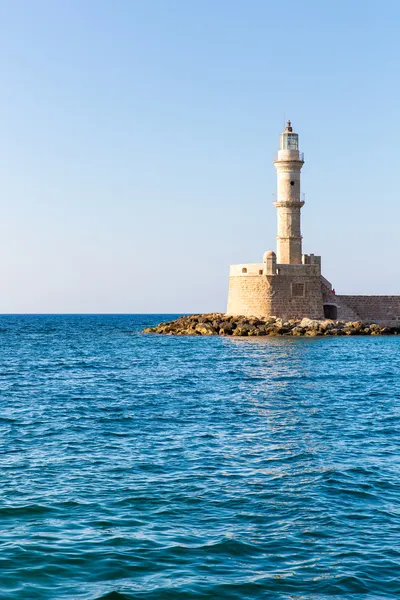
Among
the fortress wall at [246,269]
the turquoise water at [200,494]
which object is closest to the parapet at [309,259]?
the fortress wall at [246,269]

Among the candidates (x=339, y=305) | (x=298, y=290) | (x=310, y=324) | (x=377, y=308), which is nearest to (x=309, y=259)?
(x=298, y=290)

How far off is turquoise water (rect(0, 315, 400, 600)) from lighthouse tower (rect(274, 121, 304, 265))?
1145 inches

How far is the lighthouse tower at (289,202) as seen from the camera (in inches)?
1924

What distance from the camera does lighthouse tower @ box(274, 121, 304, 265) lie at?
48875 mm

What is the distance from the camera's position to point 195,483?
10.0 m

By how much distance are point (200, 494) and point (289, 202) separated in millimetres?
40616

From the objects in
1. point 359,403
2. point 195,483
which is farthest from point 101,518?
point 359,403

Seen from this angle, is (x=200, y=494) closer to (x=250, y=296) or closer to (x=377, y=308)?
(x=250, y=296)

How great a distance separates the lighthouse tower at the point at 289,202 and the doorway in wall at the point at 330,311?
4.21m

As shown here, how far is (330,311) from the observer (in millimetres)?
51312

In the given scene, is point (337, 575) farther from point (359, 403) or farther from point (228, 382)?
point (228, 382)

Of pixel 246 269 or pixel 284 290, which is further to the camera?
pixel 246 269

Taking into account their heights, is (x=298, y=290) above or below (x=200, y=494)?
above

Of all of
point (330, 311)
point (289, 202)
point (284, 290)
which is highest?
point (289, 202)
